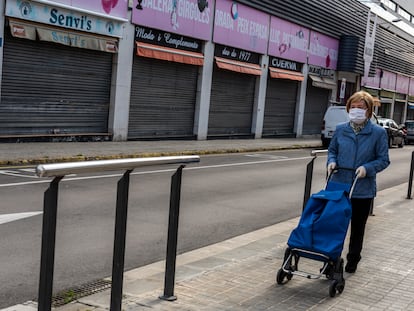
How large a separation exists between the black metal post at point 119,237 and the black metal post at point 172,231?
627 millimetres

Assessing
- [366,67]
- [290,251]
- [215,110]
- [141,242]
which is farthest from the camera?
[366,67]

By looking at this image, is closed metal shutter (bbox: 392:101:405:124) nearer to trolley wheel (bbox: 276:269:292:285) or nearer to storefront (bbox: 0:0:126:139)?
storefront (bbox: 0:0:126:139)

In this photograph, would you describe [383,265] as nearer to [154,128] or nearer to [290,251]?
[290,251]

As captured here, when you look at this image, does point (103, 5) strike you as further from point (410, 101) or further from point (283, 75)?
point (410, 101)

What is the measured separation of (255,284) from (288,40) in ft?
92.1

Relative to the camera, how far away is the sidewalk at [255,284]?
4816mm

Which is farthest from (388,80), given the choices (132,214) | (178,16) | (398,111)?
(132,214)

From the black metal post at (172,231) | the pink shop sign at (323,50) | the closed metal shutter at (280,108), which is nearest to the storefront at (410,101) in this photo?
the pink shop sign at (323,50)

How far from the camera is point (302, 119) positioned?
34.8 meters

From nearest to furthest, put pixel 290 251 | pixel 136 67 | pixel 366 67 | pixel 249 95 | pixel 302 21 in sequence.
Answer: pixel 290 251 → pixel 136 67 → pixel 249 95 → pixel 302 21 → pixel 366 67

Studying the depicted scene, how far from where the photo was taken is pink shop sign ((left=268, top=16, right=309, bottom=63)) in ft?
100

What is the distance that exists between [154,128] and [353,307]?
715 inches

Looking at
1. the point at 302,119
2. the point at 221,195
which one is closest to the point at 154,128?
the point at 221,195

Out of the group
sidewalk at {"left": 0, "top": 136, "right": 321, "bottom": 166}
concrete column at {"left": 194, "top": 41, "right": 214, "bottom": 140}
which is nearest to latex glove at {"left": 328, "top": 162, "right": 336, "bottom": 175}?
sidewalk at {"left": 0, "top": 136, "right": 321, "bottom": 166}
